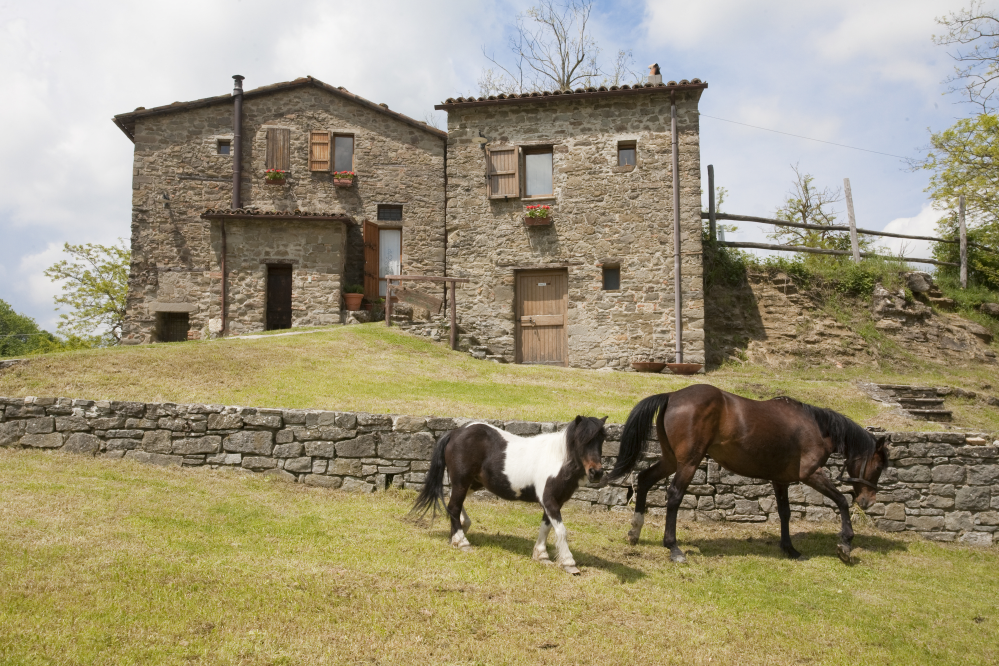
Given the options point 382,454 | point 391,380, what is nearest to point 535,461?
point 382,454

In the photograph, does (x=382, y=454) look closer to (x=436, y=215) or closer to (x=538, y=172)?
(x=538, y=172)

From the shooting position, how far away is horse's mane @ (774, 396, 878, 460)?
6863mm

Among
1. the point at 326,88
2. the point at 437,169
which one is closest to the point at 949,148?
the point at 437,169

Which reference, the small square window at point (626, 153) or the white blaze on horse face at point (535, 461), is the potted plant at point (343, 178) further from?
the white blaze on horse face at point (535, 461)

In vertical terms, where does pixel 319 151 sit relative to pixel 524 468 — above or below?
above

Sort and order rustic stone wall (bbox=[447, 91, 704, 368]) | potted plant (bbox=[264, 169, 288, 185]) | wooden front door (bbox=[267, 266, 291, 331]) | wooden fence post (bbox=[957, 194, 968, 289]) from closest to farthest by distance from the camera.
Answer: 1. rustic stone wall (bbox=[447, 91, 704, 368])
2. wooden front door (bbox=[267, 266, 291, 331])
3. potted plant (bbox=[264, 169, 288, 185])
4. wooden fence post (bbox=[957, 194, 968, 289])

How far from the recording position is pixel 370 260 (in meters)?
20.8

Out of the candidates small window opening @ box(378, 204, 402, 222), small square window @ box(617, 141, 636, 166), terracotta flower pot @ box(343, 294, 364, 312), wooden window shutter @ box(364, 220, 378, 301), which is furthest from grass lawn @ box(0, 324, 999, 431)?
small square window @ box(617, 141, 636, 166)

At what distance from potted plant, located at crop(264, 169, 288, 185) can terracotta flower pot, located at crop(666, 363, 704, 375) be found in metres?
13.2

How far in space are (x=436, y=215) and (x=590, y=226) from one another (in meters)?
5.37

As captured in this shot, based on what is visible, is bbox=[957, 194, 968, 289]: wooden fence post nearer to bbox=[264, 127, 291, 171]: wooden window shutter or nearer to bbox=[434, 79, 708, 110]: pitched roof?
bbox=[434, 79, 708, 110]: pitched roof

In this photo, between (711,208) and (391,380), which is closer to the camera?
(391,380)

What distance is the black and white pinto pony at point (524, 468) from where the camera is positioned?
5.58 m

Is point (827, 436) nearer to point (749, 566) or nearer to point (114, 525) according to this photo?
point (749, 566)
